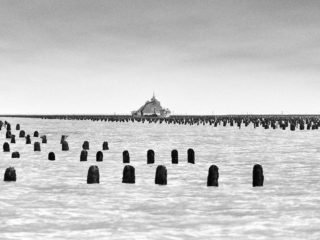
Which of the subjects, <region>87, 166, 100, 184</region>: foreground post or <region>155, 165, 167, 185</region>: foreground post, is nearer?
<region>155, 165, 167, 185</region>: foreground post

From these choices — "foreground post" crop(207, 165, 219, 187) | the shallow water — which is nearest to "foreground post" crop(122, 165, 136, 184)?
the shallow water

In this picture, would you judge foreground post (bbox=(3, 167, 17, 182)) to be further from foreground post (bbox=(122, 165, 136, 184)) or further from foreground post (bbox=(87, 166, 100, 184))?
foreground post (bbox=(122, 165, 136, 184))

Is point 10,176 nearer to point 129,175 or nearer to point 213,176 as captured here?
point 129,175

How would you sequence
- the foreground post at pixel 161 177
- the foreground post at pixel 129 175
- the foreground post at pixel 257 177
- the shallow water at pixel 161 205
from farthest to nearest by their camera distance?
1. the foreground post at pixel 129 175
2. the foreground post at pixel 161 177
3. the foreground post at pixel 257 177
4. the shallow water at pixel 161 205

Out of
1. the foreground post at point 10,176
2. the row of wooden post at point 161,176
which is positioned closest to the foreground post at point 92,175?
the row of wooden post at point 161,176

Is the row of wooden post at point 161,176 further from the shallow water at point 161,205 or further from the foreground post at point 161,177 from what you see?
the shallow water at point 161,205

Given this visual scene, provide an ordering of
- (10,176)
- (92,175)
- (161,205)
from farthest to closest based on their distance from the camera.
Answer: (10,176), (92,175), (161,205)

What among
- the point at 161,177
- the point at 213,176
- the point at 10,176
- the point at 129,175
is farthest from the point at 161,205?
the point at 10,176

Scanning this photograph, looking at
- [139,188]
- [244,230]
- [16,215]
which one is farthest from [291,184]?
[16,215]

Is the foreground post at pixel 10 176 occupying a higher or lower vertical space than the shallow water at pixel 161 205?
higher

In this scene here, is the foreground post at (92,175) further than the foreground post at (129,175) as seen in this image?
No

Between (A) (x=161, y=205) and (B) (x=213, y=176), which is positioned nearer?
(A) (x=161, y=205)

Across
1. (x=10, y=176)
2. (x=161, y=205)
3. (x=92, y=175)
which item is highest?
(x=92, y=175)

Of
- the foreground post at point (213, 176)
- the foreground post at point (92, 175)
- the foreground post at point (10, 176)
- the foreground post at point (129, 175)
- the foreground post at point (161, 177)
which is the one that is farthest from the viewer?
the foreground post at point (10, 176)
